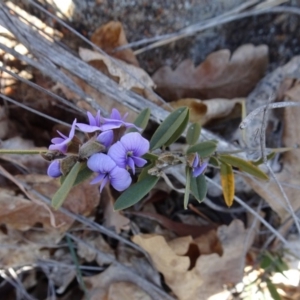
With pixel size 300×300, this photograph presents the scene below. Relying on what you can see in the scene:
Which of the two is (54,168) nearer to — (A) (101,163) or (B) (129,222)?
(A) (101,163)

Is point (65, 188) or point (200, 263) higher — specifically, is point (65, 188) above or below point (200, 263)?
above

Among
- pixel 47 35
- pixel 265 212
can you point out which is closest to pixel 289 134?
pixel 265 212

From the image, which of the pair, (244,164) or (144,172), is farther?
(244,164)

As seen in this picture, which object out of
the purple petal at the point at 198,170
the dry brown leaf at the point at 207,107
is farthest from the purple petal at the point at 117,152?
the dry brown leaf at the point at 207,107

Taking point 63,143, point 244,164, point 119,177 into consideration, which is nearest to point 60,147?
point 63,143

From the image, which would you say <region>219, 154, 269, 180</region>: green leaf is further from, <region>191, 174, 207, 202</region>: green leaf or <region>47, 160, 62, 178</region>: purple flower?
<region>47, 160, 62, 178</region>: purple flower

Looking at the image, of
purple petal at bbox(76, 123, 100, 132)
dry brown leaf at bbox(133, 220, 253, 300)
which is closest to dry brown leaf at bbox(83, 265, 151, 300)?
dry brown leaf at bbox(133, 220, 253, 300)

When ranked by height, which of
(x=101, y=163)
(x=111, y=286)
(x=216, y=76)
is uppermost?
(x=216, y=76)
